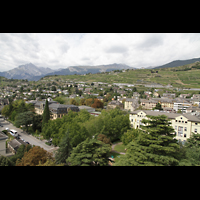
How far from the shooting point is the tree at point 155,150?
12.3 feet

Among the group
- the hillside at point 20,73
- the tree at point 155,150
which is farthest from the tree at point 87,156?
the hillside at point 20,73

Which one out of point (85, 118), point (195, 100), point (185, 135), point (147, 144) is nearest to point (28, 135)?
point (85, 118)

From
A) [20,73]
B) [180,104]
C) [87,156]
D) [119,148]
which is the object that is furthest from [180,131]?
[20,73]

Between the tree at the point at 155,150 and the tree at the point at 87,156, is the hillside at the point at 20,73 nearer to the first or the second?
the tree at the point at 87,156

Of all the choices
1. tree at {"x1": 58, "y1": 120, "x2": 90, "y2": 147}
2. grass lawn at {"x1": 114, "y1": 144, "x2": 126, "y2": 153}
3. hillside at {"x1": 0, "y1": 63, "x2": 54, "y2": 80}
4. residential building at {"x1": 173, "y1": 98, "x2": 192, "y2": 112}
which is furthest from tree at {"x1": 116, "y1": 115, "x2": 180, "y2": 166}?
hillside at {"x1": 0, "y1": 63, "x2": 54, "y2": 80}

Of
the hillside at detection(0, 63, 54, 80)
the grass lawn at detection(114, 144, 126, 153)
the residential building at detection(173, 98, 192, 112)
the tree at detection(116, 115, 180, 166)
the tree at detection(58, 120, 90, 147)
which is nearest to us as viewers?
the tree at detection(116, 115, 180, 166)

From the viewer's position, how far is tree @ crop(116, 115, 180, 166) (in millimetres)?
3752

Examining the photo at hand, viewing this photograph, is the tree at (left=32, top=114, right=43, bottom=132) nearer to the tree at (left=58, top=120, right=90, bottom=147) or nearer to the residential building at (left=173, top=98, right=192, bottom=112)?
the tree at (left=58, top=120, right=90, bottom=147)

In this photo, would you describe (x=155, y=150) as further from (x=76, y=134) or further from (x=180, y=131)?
(x=180, y=131)

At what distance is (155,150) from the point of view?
13.5 feet

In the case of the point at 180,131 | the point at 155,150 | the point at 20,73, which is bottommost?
the point at 180,131
